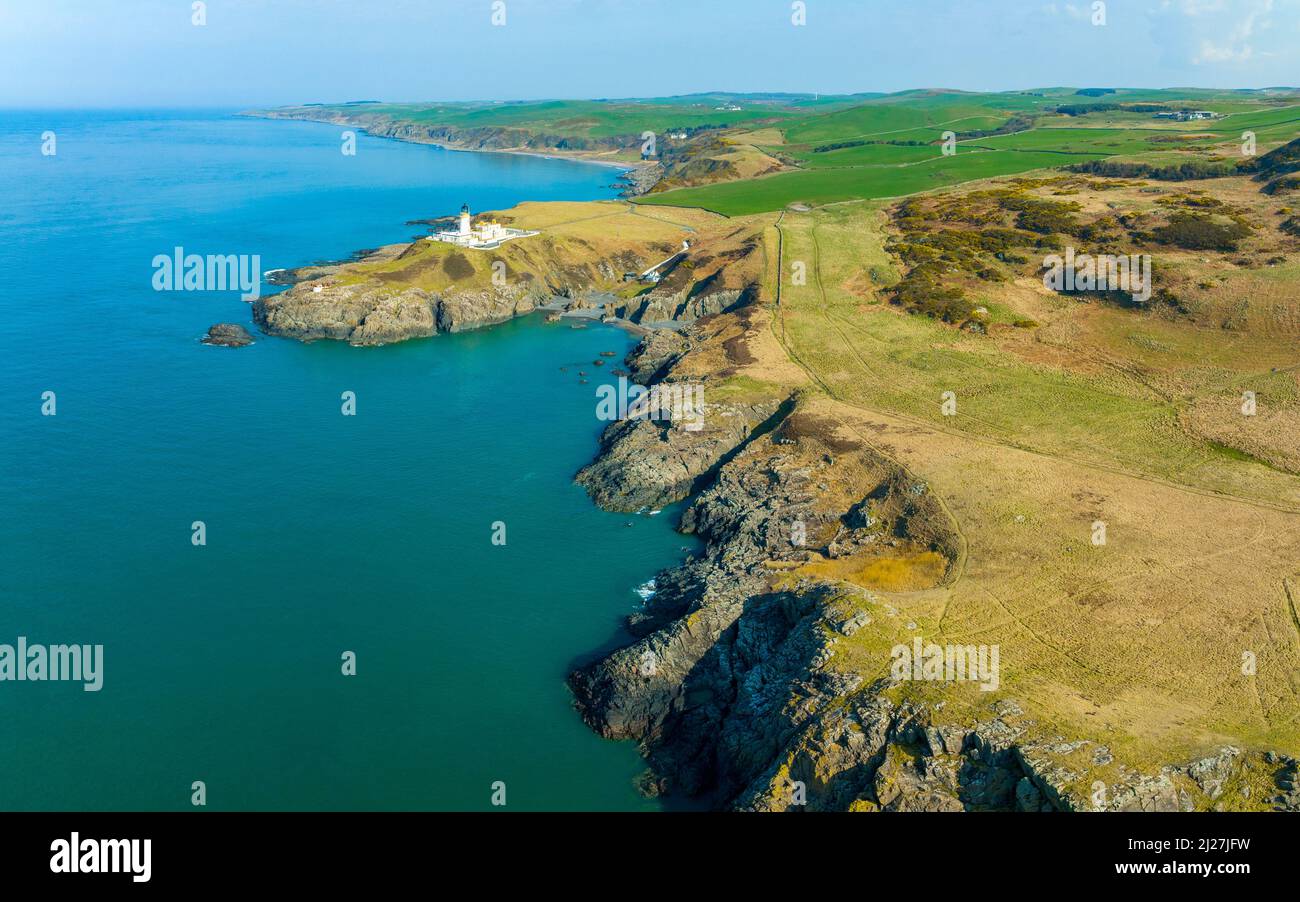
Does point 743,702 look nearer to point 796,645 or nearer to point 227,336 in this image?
point 796,645

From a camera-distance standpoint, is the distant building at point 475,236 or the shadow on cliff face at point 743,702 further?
the distant building at point 475,236

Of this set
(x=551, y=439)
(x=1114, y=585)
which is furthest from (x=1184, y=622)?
(x=551, y=439)

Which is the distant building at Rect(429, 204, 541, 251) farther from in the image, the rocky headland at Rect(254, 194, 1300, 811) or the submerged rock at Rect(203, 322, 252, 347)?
the rocky headland at Rect(254, 194, 1300, 811)

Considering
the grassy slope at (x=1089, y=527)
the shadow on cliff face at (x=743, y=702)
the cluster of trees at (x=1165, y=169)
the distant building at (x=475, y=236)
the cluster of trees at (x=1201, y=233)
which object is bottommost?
the shadow on cliff face at (x=743, y=702)

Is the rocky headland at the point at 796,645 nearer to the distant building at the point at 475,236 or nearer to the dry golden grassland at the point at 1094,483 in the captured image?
the dry golden grassland at the point at 1094,483

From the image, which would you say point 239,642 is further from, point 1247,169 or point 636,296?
point 1247,169

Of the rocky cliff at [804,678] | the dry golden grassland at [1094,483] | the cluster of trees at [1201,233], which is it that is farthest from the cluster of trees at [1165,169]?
the rocky cliff at [804,678]

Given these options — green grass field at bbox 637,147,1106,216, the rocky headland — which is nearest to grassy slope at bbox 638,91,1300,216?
green grass field at bbox 637,147,1106,216
